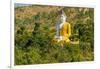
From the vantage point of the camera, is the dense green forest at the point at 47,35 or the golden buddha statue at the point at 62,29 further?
the golden buddha statue at the point at 62,29

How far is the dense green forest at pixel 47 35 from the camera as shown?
6.71ft

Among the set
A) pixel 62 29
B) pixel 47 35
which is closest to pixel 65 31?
pixel 62 29

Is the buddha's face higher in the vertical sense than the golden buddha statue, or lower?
higher

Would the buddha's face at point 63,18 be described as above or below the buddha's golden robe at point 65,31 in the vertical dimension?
above

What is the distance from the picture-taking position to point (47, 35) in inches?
83.7

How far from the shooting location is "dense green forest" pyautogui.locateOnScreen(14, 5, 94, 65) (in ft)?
6.71

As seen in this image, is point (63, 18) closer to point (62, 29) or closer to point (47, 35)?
point (62, 29)

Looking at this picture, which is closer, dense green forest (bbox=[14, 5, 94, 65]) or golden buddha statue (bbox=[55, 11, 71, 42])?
dense green forest (bbox=[14, 5, 94, 65])

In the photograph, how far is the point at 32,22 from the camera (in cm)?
208

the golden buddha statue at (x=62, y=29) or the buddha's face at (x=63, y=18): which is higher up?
the buddha's face at (x=63, y=18)

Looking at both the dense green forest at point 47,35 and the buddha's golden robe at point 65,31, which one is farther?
the buddha's golden robe at point 65,31

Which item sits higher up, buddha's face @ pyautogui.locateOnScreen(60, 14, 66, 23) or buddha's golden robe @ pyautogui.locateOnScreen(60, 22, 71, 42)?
buddha's face @ pyautogui.locateOnScreen(60, 14, 66, 23)

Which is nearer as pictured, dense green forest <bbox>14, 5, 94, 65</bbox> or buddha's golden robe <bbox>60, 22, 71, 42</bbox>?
dense green forest <bbox>14, 5, 94, 65</bbox>
